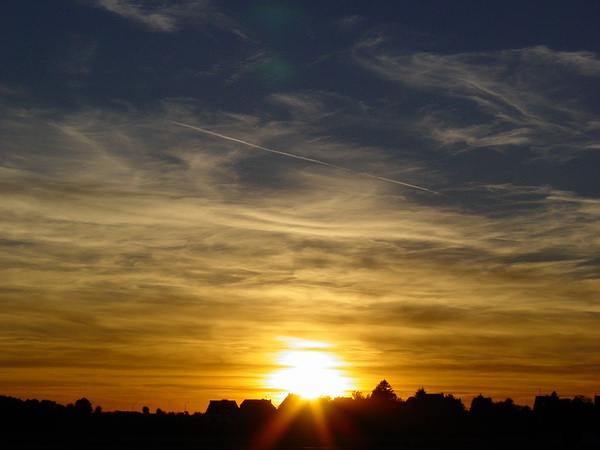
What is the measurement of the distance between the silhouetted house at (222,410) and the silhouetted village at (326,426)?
0.32 metres

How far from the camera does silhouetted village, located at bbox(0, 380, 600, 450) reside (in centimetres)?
8731

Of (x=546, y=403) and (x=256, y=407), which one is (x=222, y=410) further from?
(x=546, y=403)

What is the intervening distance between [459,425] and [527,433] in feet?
67.2

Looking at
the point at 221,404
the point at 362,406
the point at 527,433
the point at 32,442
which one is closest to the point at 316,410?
the point at 362,406

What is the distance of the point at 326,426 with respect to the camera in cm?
12075

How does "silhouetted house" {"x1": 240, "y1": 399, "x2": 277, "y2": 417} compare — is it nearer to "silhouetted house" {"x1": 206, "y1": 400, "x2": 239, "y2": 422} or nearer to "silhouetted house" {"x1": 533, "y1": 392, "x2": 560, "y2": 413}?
"silhouetted house" {"x1": 206, "y1": 400, "x2": 239, "y2": 422}

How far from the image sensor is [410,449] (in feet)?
250

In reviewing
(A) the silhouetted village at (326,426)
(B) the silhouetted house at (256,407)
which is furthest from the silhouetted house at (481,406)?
(B) the silhouetted house at (256,407)

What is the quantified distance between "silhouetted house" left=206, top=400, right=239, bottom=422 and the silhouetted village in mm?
317

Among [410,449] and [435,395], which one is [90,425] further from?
[435,395]

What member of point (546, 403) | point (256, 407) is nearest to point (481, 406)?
point (546, 403)

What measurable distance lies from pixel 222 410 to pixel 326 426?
6317cm

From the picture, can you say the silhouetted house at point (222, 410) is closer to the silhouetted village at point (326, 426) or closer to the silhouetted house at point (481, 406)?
the silhouetted village at point (326, 426)

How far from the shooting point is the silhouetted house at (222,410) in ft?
556
